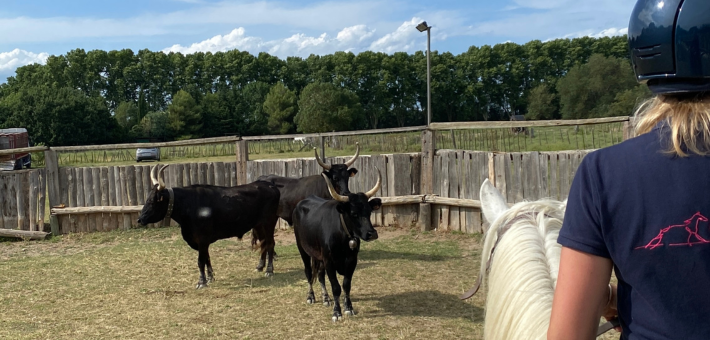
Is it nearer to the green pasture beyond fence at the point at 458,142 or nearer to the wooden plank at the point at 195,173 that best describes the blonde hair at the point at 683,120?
→ the green pasture beyond fence at the point at 458,142

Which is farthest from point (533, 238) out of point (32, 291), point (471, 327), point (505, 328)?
point (32, 291)

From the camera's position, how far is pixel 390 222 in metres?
11.7

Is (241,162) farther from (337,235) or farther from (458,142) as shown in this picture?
(458,142)

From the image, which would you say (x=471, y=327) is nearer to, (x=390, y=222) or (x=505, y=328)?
(x=505, y=328)

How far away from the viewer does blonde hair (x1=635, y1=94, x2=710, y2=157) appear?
1.22m

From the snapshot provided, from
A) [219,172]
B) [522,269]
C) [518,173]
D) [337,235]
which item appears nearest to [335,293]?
[337,235]

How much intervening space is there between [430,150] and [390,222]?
1.67m

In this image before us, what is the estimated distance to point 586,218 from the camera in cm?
129

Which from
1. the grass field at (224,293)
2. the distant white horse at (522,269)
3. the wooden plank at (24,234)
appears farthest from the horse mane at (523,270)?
the wooden plank at (24,234)

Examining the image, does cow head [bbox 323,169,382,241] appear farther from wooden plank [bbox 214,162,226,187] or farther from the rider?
wooden plank [bbox 214,162,226,187]

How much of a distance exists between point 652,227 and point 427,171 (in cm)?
1015

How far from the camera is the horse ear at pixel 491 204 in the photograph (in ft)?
8.77

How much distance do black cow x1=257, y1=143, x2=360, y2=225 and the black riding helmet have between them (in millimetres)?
8198

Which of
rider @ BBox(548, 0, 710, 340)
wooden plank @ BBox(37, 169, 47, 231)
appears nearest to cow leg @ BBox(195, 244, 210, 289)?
wooden plank @ BBox(37, 169, 47, 231)
